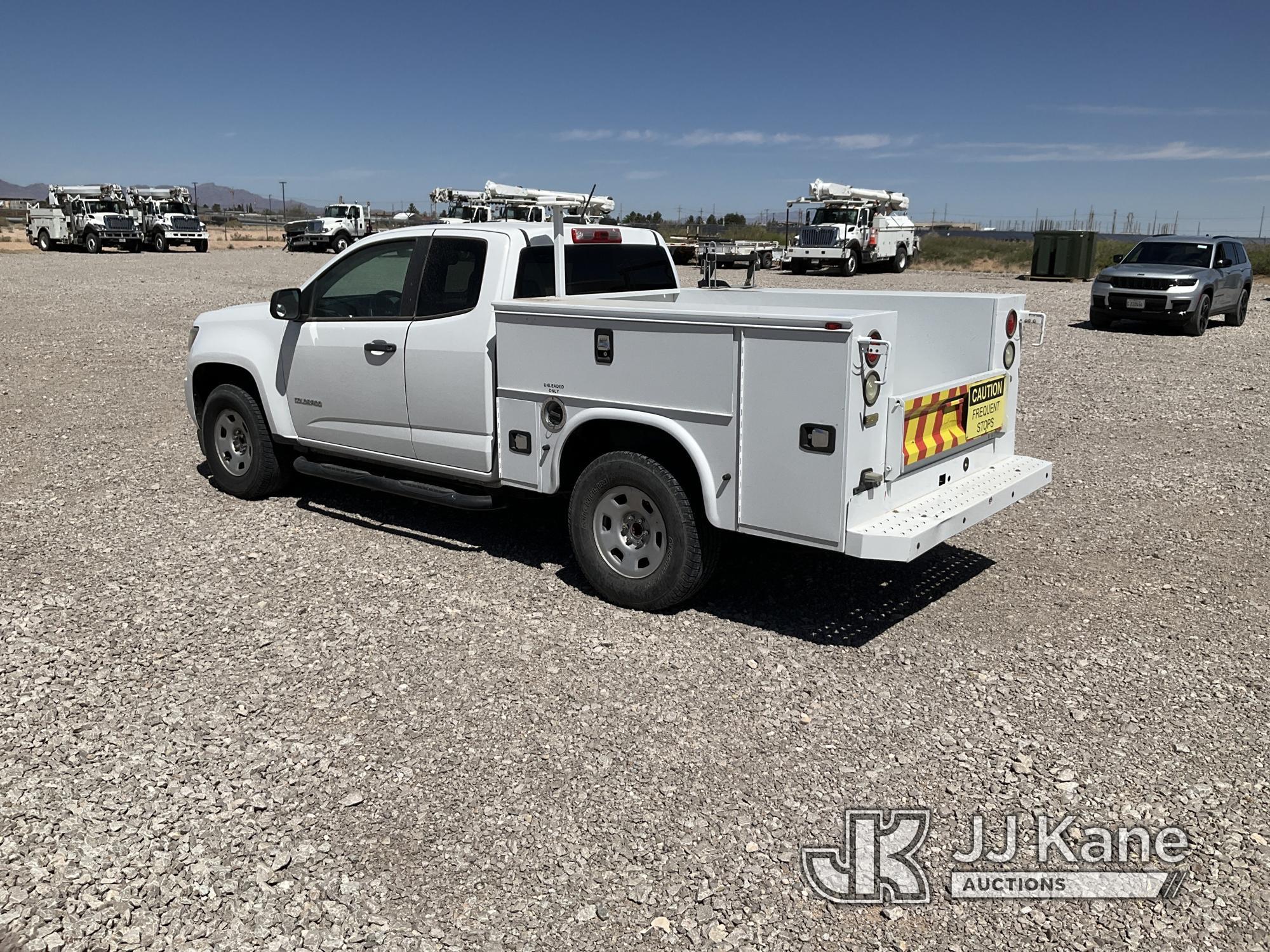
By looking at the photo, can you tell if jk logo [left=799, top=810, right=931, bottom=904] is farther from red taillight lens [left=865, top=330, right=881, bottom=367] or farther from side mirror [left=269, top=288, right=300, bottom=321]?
side mirror [left=269, top=288, right=300, bottom=321]

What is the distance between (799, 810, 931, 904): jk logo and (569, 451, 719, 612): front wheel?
1.73 metres

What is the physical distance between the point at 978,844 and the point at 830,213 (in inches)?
1387

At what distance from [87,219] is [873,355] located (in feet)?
148

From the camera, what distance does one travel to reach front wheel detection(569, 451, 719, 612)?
16.9 ft

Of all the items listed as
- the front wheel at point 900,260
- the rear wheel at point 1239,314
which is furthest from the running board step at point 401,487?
the front wheel at point 900,260

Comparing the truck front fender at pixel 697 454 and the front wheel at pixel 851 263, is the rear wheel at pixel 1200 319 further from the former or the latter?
the front wheel at pixel 851 263

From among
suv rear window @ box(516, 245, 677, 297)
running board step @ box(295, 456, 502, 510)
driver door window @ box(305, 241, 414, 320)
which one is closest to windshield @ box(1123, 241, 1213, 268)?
suv rear window @ box(516, 245, 677, 297)

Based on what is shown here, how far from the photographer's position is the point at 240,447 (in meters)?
7.62

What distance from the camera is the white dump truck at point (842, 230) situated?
35969 millimetres

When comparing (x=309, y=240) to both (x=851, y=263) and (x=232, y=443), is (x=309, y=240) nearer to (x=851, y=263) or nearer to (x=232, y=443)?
(x=851, y=263)

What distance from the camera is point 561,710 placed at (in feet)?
14.6

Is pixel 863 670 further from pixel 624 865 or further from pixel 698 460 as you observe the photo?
pixel 624 865

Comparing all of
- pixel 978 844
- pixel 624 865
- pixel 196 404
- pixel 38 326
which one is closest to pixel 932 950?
pixel 978 844

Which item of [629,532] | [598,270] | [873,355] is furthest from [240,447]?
[873,355]
